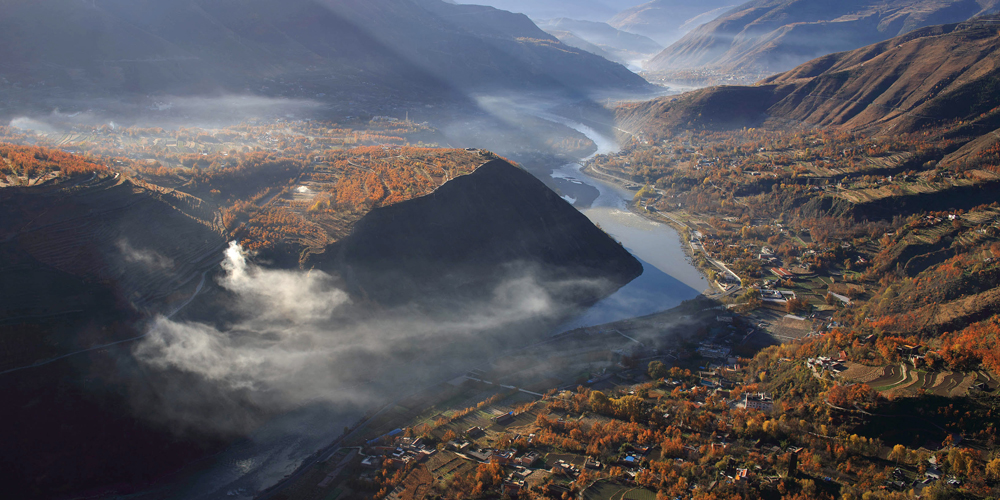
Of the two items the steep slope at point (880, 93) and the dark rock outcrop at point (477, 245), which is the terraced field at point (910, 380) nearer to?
the dark rock outcrop at point (477, 245)

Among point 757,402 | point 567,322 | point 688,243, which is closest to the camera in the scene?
point 757,402

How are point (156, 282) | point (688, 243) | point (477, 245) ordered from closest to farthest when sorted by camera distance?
point (156, 282) → point (477, 245) → point (688, 243)

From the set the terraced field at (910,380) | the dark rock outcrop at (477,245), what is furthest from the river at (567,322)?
the terraced field at (910,380)

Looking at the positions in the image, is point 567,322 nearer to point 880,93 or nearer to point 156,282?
→ point 156,282

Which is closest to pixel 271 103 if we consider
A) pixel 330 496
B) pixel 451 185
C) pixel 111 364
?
pixel 451 185

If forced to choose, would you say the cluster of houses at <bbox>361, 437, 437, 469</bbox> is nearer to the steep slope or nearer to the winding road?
the winding road

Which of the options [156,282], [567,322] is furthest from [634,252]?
[156,282]

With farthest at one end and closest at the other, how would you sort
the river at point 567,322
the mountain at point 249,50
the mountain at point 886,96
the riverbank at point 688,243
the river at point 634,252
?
the mountain at point 249,50 → the mountain at point 886,96 → the riverbank at point 688,243 → the river at point 634,252 → the river at point 567,322

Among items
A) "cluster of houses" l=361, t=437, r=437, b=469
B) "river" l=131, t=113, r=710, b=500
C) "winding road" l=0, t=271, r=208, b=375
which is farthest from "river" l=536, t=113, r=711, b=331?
"winding road" l=0, t=271, r=208, b=375

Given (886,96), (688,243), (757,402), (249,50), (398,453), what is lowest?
(398,453)
